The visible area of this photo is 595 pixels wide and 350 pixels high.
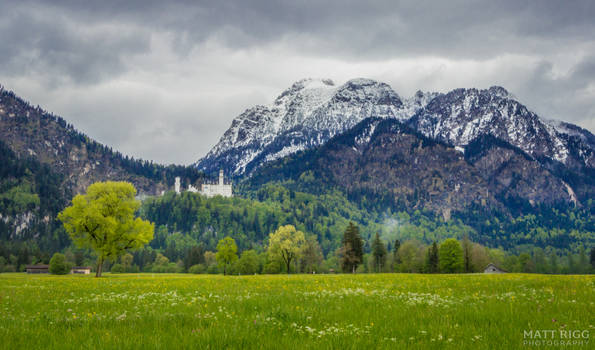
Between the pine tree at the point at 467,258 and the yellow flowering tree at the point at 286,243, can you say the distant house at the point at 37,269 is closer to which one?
the yellow flowering tree at the point at 286,243

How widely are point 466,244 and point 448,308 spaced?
114 metres

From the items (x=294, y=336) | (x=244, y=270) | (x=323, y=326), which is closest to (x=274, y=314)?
(x=323, y=326)

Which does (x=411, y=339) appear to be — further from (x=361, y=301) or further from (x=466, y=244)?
(x=466, y=244)

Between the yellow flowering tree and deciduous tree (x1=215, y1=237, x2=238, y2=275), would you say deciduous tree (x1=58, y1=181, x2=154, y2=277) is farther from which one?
deciduous tree (x1=215, y1=237, x2=238, y2=275)

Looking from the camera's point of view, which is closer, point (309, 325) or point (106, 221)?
point (309, 325)

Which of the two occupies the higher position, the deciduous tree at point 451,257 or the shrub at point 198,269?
the deciduous tree at point 451,257

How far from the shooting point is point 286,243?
289ft

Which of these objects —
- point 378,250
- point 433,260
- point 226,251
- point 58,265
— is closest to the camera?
point 226,251

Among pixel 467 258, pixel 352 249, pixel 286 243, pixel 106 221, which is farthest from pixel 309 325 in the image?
pixel 467 258

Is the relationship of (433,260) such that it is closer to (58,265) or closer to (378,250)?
(378,250)

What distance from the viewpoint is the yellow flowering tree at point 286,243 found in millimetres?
88812

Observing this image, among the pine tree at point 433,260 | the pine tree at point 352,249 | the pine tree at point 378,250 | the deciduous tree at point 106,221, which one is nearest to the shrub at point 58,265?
the deciduous tree at point 106,221

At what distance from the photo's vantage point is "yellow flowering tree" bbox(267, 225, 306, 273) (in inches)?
3497

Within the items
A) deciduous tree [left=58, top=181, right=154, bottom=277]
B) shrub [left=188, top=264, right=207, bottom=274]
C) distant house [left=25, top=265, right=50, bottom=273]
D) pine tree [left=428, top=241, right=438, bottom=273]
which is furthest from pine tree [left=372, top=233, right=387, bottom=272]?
distant house [left=25, top=265, right=50, bottom=273]
